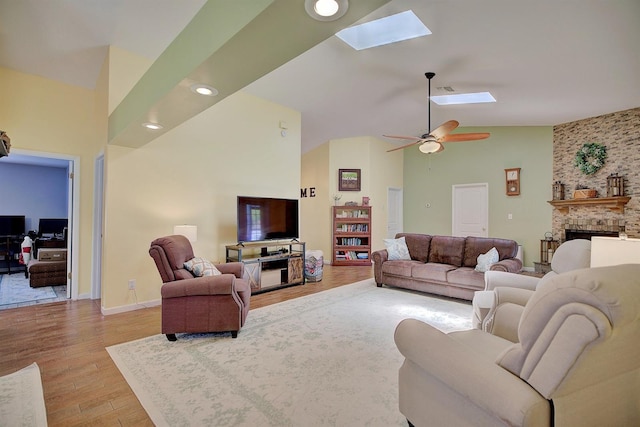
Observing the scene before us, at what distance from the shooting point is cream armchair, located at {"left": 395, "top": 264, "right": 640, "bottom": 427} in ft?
3.36

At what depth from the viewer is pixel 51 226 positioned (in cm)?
687

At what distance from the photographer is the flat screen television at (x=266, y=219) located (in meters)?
4.64

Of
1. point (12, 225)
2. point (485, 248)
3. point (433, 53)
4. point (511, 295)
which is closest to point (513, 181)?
point (485, 248)

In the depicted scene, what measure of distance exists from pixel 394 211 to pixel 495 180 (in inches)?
103

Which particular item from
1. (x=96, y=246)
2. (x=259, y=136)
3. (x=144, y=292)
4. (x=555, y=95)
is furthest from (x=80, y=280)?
(x=555, y=95)

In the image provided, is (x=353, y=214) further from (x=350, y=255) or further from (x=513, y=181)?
(x=513, y=181)

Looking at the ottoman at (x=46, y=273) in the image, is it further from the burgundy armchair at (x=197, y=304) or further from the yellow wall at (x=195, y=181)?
the burgundy armchair at (x=197, y=304)

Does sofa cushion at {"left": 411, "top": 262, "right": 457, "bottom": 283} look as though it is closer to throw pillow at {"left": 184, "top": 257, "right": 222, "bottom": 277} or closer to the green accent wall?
throw pillow at {"left": 184, "top": 257, "right": 222, "bottom": 277}

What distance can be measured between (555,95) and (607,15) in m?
2.12

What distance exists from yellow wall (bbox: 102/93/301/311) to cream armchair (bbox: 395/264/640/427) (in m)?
3.85

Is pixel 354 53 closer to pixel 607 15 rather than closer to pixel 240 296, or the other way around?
pixel 607 15

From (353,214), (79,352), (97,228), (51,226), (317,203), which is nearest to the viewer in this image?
(79,352)

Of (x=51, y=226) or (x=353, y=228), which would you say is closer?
(x=51, y=226)

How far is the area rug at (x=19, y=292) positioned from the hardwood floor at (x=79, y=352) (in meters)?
0.50
